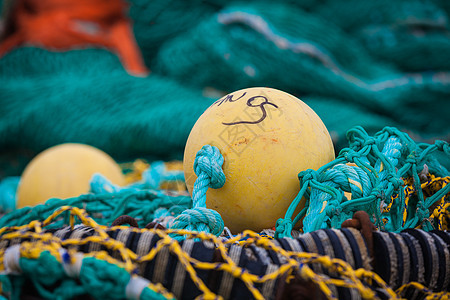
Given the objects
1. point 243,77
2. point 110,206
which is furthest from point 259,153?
point 243,77

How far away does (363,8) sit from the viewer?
2.39 m

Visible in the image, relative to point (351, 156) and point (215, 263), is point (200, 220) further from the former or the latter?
point (351, 156)

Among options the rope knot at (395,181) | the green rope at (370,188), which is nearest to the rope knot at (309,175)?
the green rope at (370,188)

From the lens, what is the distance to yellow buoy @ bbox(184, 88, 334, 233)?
1.01 m

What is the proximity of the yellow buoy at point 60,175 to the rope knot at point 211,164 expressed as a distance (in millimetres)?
744

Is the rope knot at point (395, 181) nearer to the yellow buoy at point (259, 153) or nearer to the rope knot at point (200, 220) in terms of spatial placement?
the yellow buoy at point (259, 153)

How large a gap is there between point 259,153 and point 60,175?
34.9 inches

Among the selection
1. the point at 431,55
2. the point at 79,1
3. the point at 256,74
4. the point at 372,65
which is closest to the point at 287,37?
the point at 256,74

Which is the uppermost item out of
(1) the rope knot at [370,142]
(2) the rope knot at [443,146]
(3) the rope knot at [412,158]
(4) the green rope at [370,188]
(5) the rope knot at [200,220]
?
(2) the rope knot at [443,146]

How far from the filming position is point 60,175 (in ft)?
5.31

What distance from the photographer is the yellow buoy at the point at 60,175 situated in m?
1.60

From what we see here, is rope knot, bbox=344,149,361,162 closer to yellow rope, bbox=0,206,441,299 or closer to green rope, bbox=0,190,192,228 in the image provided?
yellow rope, bbox=0,206,441,299

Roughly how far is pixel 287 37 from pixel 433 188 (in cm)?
109

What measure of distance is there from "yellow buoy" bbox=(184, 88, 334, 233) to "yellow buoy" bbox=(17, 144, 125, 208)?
690 mm
